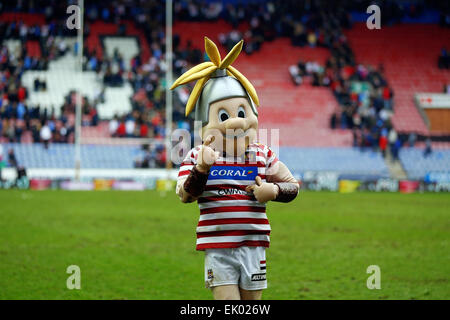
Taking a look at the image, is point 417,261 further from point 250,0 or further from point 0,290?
point 250,0

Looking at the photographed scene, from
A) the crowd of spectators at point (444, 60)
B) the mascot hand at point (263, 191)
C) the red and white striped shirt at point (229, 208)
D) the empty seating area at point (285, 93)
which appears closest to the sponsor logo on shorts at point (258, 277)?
the red and white striped shirt at point (229, 208)

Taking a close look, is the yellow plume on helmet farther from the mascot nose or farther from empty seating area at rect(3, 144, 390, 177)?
empty seating area at rect(3, 144, 390, 177)

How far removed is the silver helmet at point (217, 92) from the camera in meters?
4.52

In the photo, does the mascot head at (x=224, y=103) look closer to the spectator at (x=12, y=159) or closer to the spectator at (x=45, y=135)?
the spectator at (x=12, y=159)

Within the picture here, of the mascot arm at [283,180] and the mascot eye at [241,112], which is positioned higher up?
the mascot eye at [241,112]

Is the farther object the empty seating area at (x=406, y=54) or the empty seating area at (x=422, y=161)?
the empty seating area at (x=406, y=54)

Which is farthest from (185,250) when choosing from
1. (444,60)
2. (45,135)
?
(444,60)

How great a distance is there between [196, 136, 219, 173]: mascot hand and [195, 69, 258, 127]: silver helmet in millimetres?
402

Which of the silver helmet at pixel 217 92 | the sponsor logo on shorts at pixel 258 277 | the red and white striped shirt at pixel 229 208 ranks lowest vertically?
the sponsor logo on shorts at pixel 258 277

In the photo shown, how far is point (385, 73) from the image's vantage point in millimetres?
32250

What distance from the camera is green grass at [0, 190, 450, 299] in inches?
298

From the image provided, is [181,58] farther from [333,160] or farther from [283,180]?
[283,180]

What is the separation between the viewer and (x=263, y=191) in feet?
14.3
